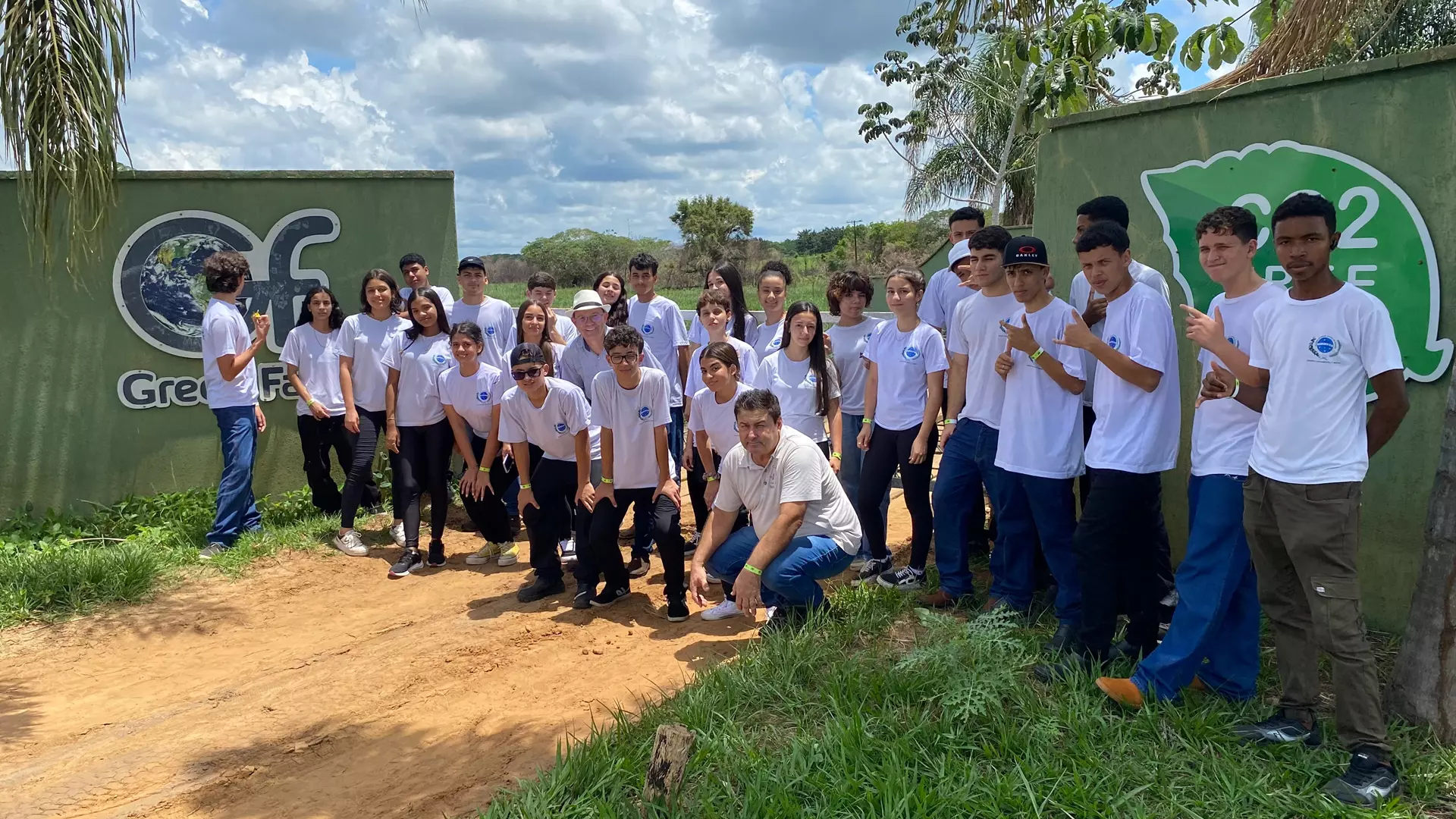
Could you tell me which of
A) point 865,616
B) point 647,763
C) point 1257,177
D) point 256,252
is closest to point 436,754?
point 647,763

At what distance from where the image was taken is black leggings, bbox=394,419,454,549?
20.8 ft

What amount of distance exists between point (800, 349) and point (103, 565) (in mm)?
4445

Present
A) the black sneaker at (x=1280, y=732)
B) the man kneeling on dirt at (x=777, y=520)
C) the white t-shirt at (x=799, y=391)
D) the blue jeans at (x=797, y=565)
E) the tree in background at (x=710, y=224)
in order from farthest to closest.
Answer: the tree in background at (x=710, y=224) < the white t-shirt at (x=799, y=391) < the blue jeans at (x=797, y=565) < the man kneeling on dirt at (x=777, y=520) < the black sneaker at (x=1280, y=732)

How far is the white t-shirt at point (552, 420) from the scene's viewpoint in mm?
5375

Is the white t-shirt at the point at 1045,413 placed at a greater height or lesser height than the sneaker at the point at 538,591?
greater

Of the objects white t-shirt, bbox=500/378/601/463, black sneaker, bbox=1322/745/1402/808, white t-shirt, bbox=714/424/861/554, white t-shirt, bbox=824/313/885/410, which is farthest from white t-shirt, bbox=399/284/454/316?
black sneaker, bbox=1322/745/1402/808

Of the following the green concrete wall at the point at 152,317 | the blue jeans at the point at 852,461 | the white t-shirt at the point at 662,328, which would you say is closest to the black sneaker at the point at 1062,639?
the blue jeans at the point at 852,461

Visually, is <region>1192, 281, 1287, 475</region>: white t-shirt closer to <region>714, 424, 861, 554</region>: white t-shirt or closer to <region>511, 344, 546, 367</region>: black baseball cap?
<region>714, 424, 861, 554</region>: white t-shirt

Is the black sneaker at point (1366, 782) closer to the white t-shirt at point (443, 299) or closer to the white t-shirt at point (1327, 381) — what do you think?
the white t-shirt at point (1327, 381)

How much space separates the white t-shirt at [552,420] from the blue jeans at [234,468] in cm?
220

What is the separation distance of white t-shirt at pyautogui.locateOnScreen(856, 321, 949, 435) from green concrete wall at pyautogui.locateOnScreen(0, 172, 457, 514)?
470cm

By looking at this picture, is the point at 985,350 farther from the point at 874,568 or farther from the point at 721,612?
the point at 721,612

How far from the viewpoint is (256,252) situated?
7.63 meters

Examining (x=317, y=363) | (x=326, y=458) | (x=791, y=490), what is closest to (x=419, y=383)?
(x=317, y=363)
